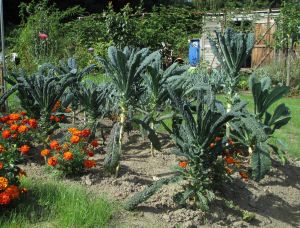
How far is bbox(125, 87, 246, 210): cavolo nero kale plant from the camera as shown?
3.20 meters

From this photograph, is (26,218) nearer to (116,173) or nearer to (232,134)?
(116,173)

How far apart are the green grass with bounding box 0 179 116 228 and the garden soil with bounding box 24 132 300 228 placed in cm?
13

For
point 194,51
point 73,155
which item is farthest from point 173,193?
point 194,51

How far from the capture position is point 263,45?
1670cm

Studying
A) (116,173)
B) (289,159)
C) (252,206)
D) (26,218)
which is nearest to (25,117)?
(116,173)

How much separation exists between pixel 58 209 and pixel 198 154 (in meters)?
1.12

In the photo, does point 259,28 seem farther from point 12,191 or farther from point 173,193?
point 12,191

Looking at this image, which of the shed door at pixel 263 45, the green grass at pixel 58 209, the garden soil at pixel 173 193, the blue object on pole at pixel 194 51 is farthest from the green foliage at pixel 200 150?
the shed door at pixel 263 45

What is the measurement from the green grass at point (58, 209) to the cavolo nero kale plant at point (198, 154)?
257 mm

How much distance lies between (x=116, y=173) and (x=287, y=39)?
1191cm

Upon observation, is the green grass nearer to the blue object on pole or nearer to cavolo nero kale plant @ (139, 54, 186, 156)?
cavolo nero kale plant @ (139, 54, 186, 156)

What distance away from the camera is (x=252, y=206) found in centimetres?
366

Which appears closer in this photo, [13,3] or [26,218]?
[26,218]

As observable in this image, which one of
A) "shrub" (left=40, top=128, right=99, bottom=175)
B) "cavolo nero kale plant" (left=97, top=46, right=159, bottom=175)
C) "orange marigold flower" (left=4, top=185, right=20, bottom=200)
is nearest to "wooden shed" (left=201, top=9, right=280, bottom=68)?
"cavolo nero kale plant" (left=97, top=46, right=159, bottom=175)
